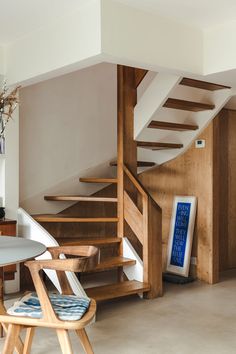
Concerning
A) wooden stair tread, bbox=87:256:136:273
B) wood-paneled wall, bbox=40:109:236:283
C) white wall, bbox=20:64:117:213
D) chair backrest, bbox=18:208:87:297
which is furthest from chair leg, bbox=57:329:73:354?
white wall, bbox=20:64:117:213

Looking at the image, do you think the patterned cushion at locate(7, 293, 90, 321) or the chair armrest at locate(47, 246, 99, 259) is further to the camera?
the chair armrest at locate(47, 246, 99, 259)

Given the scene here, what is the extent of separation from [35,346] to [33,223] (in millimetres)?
1561

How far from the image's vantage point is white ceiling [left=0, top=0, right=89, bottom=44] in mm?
3516

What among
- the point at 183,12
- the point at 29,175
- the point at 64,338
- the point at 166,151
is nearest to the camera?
the point at 64,338

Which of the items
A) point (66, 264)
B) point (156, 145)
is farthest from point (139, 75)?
point (66, 264)

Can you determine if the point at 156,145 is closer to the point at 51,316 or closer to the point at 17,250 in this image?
the point at 17,250

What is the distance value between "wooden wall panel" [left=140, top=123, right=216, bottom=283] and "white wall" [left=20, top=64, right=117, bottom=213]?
2.65 feet

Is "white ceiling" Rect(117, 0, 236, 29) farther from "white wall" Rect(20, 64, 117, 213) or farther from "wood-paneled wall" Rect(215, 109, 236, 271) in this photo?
"wood-paneled wall" Rect(215, 109, 236, 271)

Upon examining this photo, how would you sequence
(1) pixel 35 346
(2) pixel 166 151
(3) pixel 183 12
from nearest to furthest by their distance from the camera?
(1) pixel 35 346, (3) pixel 183 12, (2) pixel 166 151

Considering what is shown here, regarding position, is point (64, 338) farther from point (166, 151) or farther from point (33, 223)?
point (166, 151)

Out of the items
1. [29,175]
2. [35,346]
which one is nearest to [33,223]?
[29,175]

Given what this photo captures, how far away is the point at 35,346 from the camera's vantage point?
3.45 m

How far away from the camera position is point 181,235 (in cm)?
575

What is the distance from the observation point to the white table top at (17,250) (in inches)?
99.3
